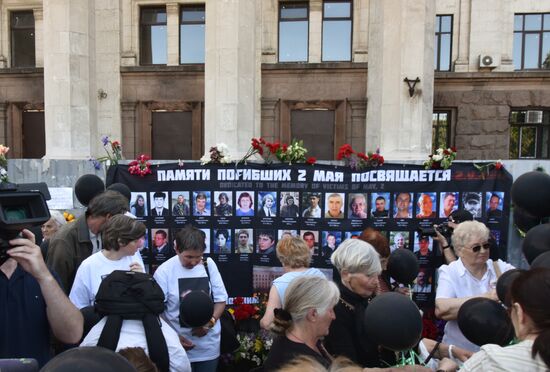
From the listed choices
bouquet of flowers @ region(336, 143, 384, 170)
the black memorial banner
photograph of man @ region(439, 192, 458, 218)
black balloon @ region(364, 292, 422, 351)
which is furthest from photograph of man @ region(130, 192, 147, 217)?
black balloon @ region(364, 292, 422, 351)

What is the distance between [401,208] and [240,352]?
2.78 metres

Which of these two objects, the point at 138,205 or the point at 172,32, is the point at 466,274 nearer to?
the point at 138,205

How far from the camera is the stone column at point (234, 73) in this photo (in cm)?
1110

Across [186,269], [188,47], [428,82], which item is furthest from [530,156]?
[186,269]

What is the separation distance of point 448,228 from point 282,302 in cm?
341

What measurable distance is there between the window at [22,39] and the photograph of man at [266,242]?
575 inches

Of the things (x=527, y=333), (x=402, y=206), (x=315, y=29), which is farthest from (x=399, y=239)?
(x=315, y=29)

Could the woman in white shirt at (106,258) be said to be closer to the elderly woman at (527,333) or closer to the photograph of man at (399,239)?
the elderly woman at (527,333)

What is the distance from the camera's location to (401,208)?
5895 millimetres

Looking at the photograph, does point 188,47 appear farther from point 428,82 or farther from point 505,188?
point 505,188

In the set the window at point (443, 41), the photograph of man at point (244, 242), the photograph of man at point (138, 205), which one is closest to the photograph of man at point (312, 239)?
the photograph of man at point (244, 242)

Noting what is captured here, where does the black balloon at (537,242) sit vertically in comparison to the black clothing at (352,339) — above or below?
above

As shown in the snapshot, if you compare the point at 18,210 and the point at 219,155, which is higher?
the point at 219,155

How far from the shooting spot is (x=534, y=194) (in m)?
3.19
